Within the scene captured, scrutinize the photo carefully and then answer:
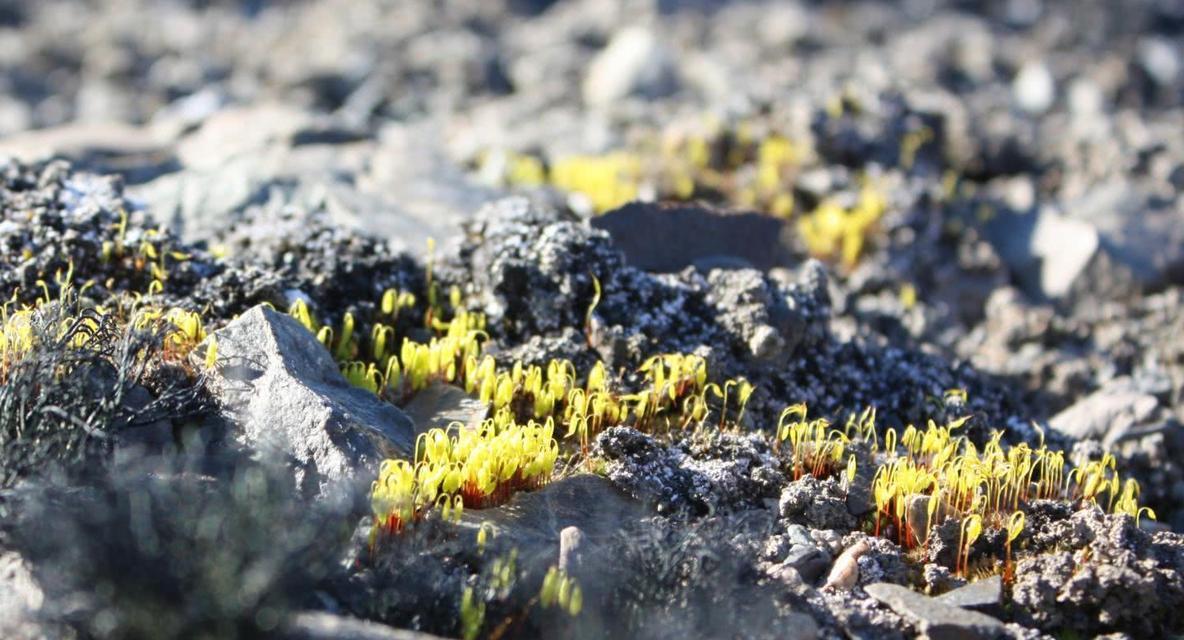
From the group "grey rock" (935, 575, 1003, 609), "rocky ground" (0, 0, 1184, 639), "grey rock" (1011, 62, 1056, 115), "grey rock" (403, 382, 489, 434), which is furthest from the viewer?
"grey rock" (1011, 62, 1056, 115)

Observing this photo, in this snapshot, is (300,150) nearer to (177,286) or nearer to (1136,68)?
(177,286)

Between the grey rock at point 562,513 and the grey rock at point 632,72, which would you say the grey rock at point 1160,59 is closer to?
the grey rock at point 632,72

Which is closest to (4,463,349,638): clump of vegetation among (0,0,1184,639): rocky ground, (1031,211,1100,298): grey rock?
(0,0,1184,639): rocky ground

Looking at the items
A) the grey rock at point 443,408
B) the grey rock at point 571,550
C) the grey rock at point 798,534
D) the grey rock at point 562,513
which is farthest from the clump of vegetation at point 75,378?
the grey rock at point 798,534

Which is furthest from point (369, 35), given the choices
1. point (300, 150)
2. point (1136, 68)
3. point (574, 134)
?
point (1136, 68)

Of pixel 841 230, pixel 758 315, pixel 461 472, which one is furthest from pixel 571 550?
pixel 841 230

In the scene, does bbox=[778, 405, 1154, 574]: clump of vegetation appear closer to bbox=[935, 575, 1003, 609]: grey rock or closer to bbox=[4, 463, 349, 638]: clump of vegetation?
bbox=[935, 575, 1003, 609]: grey rock
